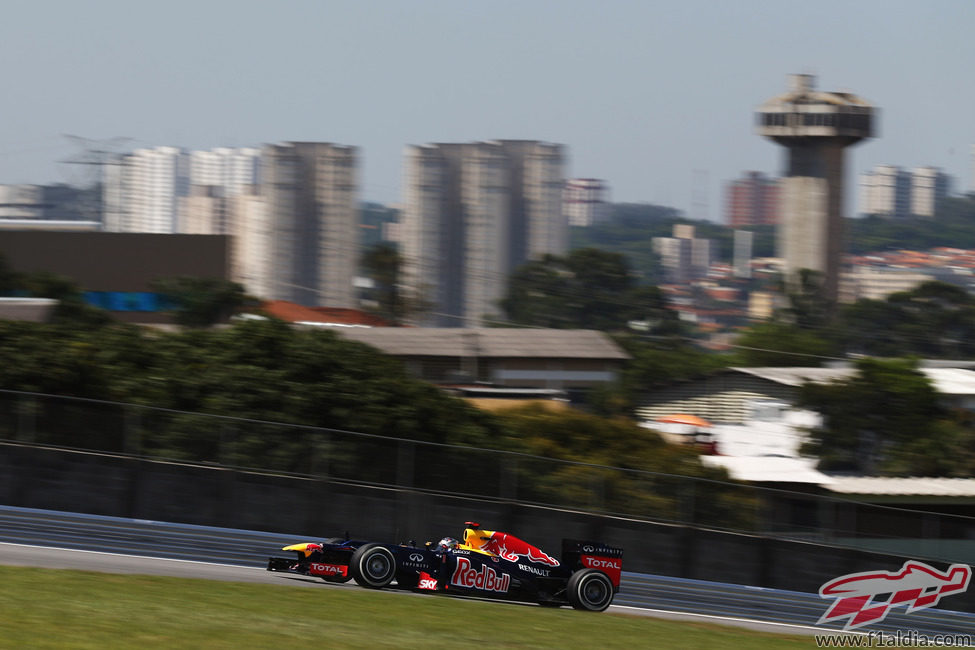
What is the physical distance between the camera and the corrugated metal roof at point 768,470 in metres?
38.1

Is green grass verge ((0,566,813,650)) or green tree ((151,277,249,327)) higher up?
green tree ((151,277,249,327))

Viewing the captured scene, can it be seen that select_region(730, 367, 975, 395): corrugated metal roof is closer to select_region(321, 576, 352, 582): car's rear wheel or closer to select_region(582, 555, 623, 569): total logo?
select_region(582, 555, 623, 569): total logo

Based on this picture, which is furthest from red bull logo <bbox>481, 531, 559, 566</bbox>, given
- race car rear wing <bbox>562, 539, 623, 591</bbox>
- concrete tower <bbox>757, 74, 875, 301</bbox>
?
concrete tower <bbox>757, 74, 875, 301</bbox>

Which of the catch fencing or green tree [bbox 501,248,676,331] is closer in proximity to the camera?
the catch fencing

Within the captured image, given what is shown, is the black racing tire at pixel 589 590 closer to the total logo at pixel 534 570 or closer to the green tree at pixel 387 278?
the total logo at pixel 534 570

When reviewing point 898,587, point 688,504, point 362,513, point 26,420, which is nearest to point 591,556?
point 362,513

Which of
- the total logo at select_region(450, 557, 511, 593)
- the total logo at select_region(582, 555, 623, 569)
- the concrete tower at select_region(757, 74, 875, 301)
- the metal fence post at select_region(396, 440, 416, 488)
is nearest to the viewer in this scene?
the total logo at select_region(450, 557, 511, 593)

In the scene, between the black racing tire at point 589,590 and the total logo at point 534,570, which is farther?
the black racing tire at point 589,590

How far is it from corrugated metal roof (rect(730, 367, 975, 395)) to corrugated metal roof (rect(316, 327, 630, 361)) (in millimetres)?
7586

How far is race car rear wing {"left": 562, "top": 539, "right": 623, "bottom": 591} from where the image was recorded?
59.8 ft

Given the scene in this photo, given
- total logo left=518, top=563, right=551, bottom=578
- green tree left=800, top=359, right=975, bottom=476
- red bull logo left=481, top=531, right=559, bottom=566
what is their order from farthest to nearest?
green tree left=800, top=359, right=975, bottom=476, total logo left=518, top=563, right=551, bottom=578, red bull logo left=481, top=531, right=559, bottom=566

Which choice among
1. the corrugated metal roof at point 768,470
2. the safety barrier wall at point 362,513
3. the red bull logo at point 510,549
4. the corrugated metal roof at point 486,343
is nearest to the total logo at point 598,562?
the red bull logo at point 510,549

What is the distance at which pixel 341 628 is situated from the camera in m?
13.3

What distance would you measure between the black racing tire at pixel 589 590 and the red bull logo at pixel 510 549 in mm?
407
